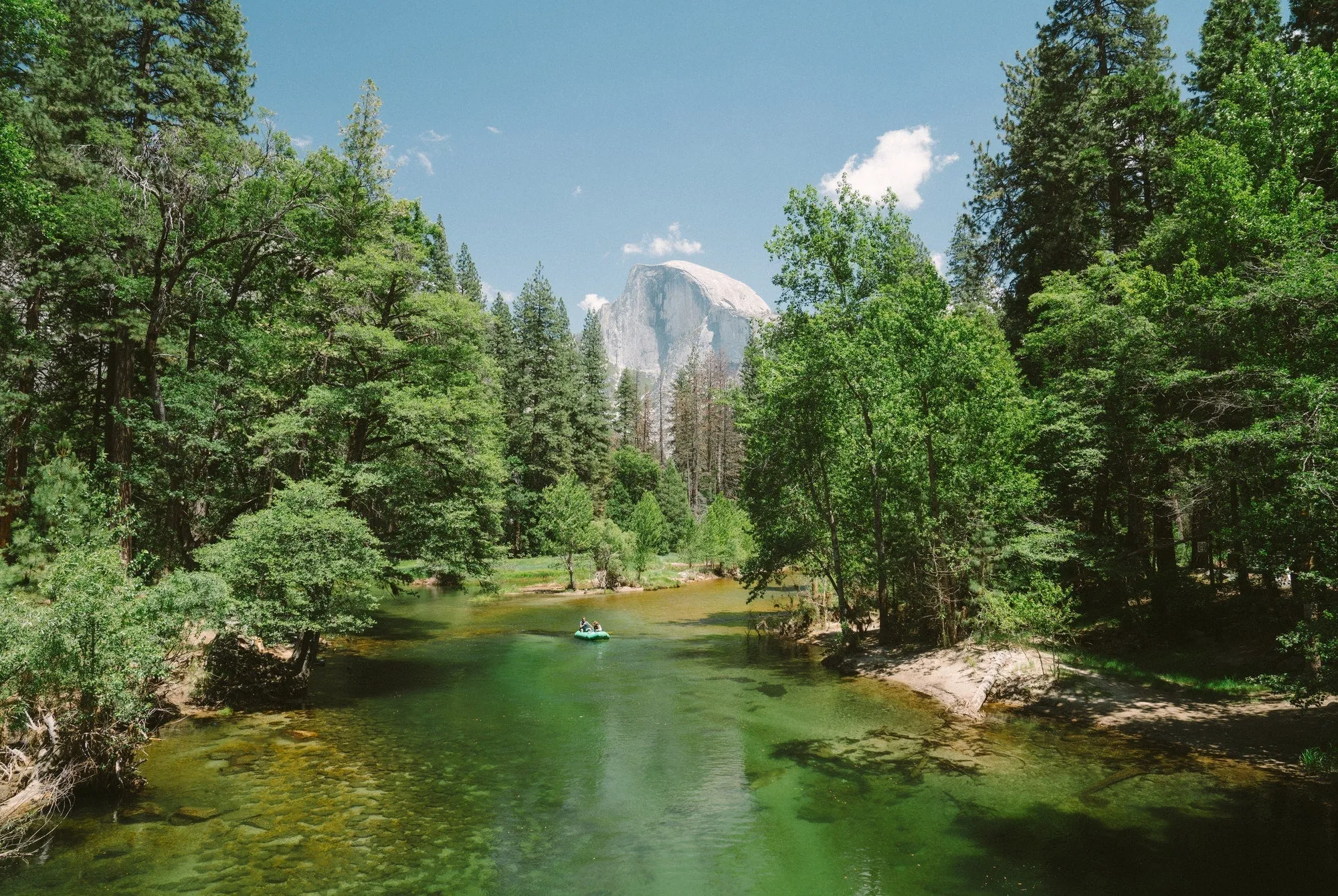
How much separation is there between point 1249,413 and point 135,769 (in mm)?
23357

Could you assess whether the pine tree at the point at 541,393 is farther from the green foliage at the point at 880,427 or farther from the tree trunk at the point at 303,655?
the tree trunk at the point at 303,655

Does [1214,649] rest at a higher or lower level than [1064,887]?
higher

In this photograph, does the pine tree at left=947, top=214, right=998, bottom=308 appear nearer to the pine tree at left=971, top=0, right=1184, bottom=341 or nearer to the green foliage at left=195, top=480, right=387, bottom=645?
the pine tree at left=971, top=0, right=1184, bottom=341

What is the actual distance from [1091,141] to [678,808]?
100ft

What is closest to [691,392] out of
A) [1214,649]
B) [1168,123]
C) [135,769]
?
[1168,123]

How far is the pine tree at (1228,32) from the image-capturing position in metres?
22.7

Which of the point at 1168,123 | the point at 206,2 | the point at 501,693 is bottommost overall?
the point at 501,693

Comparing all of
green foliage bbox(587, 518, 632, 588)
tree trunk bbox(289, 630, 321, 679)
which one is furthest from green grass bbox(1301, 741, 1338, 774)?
green foliage bbox(587, 518, 632, 588)

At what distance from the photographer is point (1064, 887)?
8.80 m

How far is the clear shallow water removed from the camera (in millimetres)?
9195

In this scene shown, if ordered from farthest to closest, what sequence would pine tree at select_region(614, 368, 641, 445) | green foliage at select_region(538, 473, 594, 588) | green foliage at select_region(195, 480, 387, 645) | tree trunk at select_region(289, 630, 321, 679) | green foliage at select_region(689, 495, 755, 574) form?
pine tree at select_region(614, 368, 641, 445), green foliage at select_region(689, 495, 755, 574), green foliage at select_region(538, 473, 594, 588), tree trunk at select_region(289, 630, 321, 679), green foliage at select_region(195, 480, 387, 645)

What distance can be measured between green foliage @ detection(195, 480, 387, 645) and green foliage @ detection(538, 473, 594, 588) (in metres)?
27.7

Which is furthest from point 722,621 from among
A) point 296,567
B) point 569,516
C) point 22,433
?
point 22,433

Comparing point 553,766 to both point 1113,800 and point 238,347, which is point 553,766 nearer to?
point 1113,800
